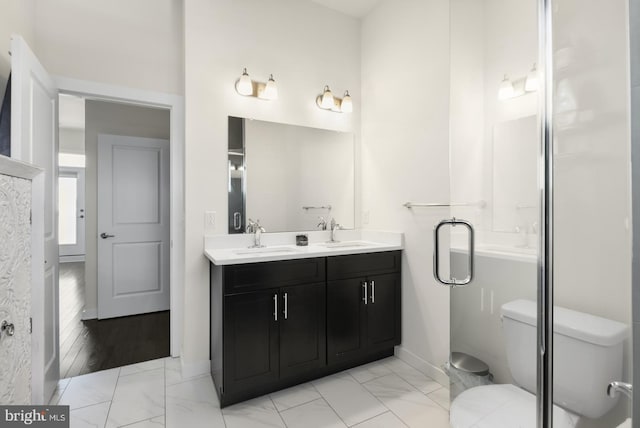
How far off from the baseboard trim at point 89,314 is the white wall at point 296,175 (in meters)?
2.33

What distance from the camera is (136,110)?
346 centimetres

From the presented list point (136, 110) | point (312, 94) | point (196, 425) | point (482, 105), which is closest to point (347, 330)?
point (196, 425)

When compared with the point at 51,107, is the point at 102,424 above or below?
below

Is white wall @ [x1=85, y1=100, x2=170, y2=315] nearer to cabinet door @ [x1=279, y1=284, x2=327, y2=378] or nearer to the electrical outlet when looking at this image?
the electrical outlet

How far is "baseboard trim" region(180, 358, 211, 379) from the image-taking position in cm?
213

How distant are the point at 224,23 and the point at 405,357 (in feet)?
9.76

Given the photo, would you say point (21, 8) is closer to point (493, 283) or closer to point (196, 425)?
point (196, 425)

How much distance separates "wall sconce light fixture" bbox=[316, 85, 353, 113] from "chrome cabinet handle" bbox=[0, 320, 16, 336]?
2.41 m

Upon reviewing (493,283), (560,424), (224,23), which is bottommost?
(560,424)

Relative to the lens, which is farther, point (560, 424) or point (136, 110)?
point (136, 110)

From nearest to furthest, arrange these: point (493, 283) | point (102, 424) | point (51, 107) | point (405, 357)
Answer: point (493, 283) < point (102, 424) < point (51, 107) < point (405, 357)

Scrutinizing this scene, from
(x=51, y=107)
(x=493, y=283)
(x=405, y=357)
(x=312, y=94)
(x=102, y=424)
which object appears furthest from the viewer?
(x=312, y=94)

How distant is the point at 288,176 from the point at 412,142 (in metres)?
1.06

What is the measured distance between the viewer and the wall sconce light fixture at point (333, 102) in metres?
2.67
